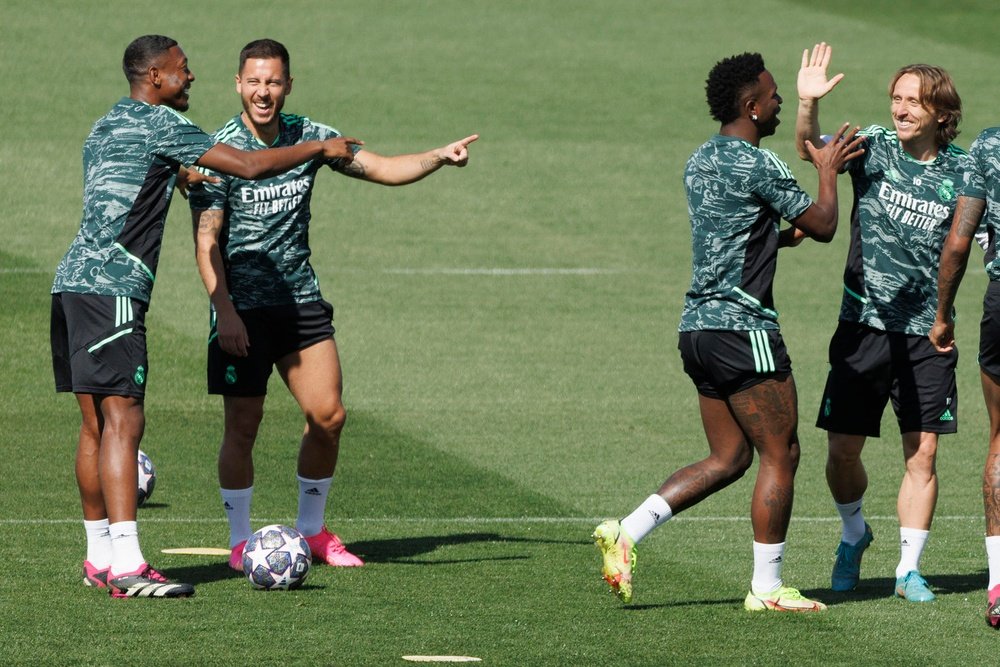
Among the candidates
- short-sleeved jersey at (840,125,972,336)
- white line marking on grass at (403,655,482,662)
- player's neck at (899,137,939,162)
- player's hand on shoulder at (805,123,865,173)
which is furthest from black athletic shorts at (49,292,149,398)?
player's neck at (899,137,939,162)

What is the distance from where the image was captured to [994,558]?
798cm

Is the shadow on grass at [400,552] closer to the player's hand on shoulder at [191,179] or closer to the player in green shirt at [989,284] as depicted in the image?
the player's hand on shoulder at [191,179]

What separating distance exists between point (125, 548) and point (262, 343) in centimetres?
146

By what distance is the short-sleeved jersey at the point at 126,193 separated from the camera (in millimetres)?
8172

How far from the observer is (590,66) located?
27.8m

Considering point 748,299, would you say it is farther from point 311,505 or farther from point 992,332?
point 311,505

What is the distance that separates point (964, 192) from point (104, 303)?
150 inches

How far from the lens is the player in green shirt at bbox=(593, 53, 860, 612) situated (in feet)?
25.6

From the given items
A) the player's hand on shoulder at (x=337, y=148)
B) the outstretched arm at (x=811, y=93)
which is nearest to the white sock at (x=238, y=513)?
the player's hand on shoulder at (x=337, y=148)

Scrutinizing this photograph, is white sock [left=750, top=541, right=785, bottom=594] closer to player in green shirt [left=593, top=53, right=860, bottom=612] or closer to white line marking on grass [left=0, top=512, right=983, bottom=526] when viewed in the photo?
player in green shirt [left=593, top=53, right=860, bottom=612]

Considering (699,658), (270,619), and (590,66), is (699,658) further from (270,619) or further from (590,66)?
(590,66)

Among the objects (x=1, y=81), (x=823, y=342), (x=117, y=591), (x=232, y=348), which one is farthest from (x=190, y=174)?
(x=1, y=81)

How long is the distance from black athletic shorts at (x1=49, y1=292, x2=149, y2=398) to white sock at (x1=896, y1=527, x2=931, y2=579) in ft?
11.6

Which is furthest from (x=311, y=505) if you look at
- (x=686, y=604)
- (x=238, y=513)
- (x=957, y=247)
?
(x=957, y=247)
